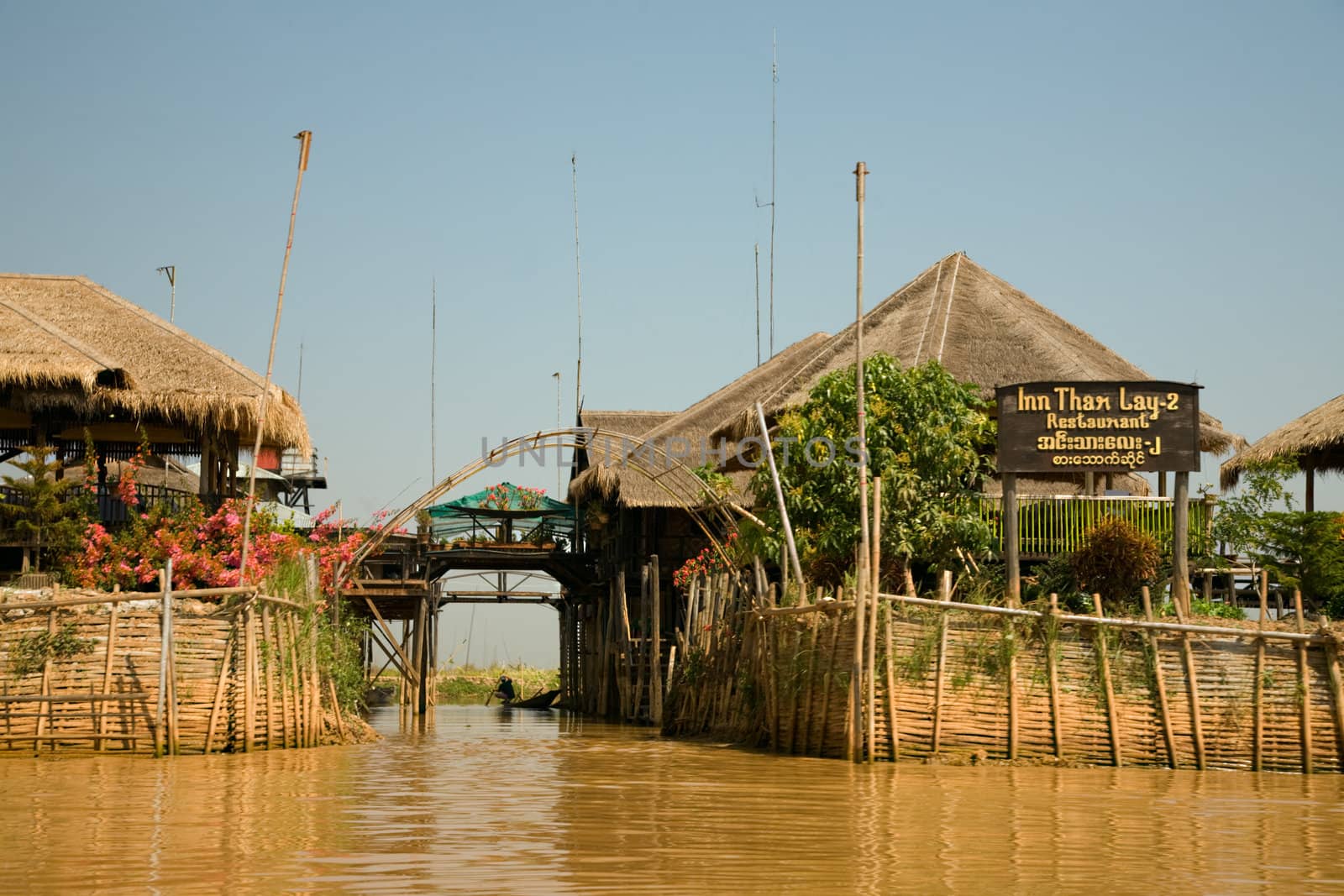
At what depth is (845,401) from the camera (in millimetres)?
17781

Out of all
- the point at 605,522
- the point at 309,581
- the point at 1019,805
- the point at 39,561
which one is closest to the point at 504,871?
the point at 1019,805

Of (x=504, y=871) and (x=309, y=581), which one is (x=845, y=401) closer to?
(x=309, y=581)

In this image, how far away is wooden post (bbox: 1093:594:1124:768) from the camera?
12992 millimetres

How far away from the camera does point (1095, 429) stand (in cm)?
1591

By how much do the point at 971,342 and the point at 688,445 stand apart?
5.88 meters

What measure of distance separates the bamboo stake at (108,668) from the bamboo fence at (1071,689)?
607 cm

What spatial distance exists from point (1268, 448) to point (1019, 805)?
14803 millimetres

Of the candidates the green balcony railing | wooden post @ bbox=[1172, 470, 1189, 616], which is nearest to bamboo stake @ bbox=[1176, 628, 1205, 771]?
wooden post @ bbox=[1172, 470, 1189, 616]

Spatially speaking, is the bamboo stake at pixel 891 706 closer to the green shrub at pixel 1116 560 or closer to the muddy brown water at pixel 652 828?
the muddy brown water at pixel 652 828

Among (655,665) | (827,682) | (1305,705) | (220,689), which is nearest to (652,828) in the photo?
(827,682)

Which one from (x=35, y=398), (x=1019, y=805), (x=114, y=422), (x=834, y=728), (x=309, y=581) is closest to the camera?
(x=1019, y=805)

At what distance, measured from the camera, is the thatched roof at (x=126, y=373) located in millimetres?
19016

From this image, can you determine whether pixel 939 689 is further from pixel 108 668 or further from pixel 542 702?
pixel 542 702

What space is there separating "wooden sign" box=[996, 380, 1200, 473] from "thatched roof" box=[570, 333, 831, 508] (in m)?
6.44
